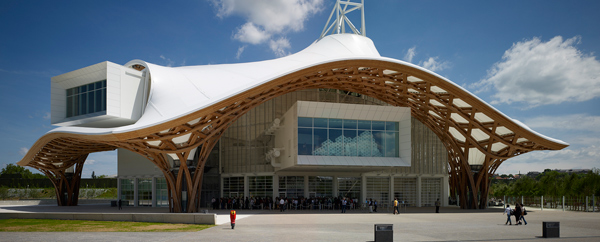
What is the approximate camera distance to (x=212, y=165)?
49719 mm

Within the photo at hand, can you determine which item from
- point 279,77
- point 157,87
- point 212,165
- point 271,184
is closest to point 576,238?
point 279,77

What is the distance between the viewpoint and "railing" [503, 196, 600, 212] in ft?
137

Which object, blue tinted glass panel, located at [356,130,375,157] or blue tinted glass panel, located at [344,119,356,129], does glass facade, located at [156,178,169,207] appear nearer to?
blue tinted glass panel, located at [344,119,356,129]

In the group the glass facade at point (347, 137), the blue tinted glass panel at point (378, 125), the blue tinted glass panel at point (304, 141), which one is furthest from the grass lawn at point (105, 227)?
the blue tinted glass panel at point (378, 125)

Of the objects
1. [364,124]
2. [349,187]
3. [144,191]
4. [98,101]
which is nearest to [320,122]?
[364,124]

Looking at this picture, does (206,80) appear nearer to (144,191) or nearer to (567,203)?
(144,191)

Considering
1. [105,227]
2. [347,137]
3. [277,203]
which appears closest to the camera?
[105,227]

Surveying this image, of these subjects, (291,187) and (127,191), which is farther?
(127,191)

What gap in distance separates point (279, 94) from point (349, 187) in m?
14.1

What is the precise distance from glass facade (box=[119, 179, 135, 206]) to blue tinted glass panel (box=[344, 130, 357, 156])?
997 inches

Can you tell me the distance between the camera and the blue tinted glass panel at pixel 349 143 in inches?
1558

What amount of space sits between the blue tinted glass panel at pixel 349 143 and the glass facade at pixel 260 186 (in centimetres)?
1021

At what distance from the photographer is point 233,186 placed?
48906 millimetres

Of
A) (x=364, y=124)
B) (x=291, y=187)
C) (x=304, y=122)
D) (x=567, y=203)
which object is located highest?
(x=304, y=122)
